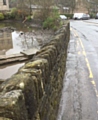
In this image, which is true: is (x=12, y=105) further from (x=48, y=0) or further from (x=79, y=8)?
(x=79, y=8)

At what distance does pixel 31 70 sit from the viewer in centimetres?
338

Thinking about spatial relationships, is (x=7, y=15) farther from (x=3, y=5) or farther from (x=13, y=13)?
(x=3, y=5)

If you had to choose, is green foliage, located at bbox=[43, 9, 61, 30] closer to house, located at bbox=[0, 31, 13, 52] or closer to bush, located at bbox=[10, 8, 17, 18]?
house, located at bbox=[0, 31, 13, 52]

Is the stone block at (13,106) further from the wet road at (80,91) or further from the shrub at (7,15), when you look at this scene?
the shrub at (7,15)

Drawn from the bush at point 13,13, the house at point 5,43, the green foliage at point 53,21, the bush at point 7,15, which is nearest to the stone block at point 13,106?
the house at point 5,43

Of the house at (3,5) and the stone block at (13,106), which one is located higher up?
the house at (3,5)

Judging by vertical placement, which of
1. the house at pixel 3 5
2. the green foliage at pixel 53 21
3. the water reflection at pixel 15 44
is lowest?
the water reflection at pixel 15 44

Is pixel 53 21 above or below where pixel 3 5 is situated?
below

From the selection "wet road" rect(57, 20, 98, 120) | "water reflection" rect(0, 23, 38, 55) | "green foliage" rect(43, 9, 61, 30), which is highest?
"green foliage" rect(43, 9, 61, 30)

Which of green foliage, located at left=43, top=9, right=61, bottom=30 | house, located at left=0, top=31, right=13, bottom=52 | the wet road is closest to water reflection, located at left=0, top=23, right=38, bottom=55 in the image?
house, located at left=0, top=31, right=13, bottom=52

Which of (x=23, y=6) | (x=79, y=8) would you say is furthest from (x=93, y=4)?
(x=23, y=6)

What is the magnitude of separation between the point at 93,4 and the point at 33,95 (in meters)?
79.0

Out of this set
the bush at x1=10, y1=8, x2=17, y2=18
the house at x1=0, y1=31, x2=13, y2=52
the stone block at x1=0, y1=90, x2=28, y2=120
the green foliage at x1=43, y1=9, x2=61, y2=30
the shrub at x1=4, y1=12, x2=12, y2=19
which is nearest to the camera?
the stone block at x1=0, y1=90, x2=28, y2=120

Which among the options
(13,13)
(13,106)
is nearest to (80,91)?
(13,106)
